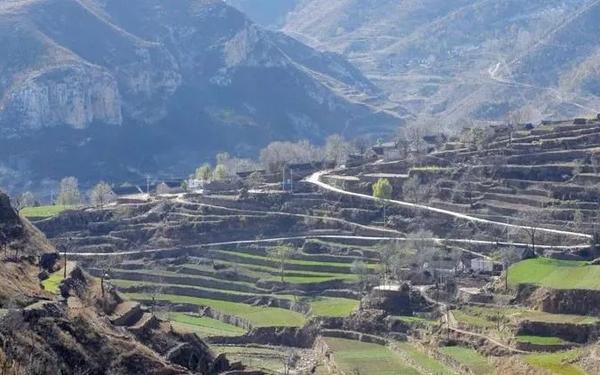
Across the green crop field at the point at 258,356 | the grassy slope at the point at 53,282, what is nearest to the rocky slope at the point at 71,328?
the grassy slope at the point at 53,282

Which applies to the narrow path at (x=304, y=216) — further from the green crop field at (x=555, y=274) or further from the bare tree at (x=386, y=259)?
the green crop field at (x=555, y=274)

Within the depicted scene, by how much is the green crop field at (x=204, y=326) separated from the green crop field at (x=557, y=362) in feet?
72.3

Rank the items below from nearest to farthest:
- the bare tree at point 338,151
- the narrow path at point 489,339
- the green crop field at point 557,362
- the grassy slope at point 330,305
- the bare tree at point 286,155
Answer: the green crop field at point 557,362, the narrow path at point 489,339, the grassy slope at point 330,305, the bare tree at point 286,155, the bare tree at point 338,151

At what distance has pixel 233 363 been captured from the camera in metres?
54.5

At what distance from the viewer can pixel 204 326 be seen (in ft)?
228

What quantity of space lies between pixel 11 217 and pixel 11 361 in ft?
69.4

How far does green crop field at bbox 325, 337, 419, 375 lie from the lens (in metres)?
55.7

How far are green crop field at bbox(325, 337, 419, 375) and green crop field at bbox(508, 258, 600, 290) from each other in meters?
9.22

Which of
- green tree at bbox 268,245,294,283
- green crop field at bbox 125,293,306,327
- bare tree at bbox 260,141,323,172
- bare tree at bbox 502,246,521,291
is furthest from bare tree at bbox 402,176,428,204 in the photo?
bare tree at bbox 260,141,323,172

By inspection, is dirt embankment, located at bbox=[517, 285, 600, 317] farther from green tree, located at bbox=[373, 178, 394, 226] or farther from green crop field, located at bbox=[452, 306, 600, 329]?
green tree, located at bbox=[373, 178, 394, 226]

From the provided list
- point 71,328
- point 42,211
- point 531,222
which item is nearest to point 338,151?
point 42,211

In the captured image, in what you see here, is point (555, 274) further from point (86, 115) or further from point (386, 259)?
point (86, 115)

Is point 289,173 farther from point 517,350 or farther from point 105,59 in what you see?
point 105,59

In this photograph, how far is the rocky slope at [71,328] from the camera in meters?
41.4
